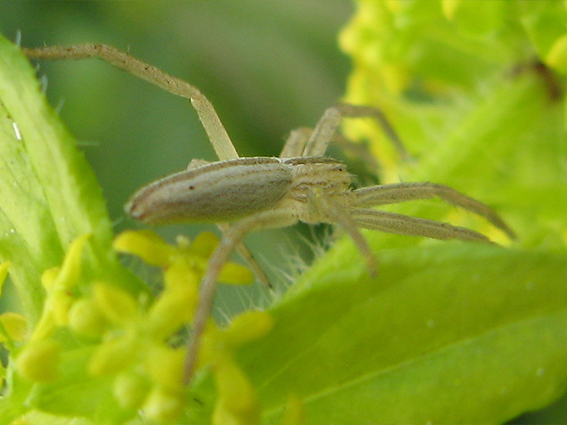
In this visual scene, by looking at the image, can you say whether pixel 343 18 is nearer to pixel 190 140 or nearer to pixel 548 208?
pixel 190 140

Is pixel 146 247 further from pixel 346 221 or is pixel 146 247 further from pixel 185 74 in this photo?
pixel 185 74

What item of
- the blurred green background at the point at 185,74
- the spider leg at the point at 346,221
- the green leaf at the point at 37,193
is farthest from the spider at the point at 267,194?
the blurred green background at the point at 185,74

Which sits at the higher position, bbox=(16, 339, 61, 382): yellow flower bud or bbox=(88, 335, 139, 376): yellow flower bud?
bbox=(16, 339, 61, 382): yellow flower bud

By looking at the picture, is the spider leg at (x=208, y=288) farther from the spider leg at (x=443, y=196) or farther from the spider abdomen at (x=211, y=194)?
the spider leg at (x=443, y=196)

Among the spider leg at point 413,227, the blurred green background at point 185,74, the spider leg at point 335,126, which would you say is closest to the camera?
the spider leg at point 413,227

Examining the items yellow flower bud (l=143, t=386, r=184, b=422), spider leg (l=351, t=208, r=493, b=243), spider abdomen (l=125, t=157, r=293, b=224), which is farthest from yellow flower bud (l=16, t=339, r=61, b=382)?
spider leg (l=351, t=208, r=493, b=243)

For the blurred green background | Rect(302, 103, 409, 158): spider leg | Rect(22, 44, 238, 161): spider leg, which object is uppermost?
the blurred green background

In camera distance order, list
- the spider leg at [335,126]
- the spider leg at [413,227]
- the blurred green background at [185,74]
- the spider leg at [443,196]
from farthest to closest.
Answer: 1. the blurred green background at [185,74]
2. the spider leg at [335,126]
3. the spider leg at [443,196]
4. the spider leg at [413,227]

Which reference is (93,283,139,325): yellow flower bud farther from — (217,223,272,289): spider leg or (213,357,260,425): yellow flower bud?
(217,223,272,289): spider leg
